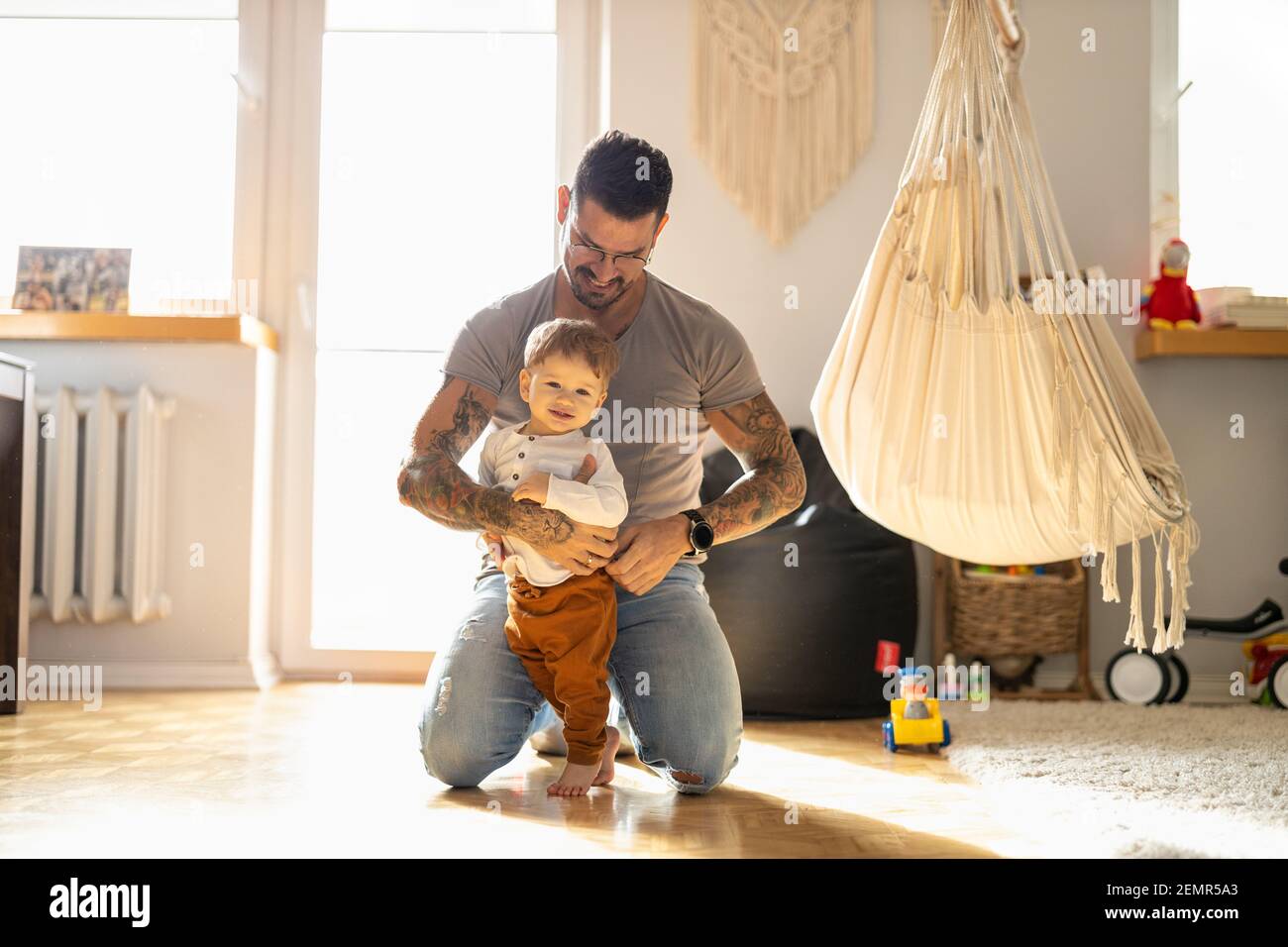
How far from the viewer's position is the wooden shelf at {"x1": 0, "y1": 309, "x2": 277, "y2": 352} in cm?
268

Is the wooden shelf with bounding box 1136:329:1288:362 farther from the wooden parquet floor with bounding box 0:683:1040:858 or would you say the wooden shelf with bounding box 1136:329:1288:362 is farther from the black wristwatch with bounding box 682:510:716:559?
the black wristwatch with bounding box 682:510:716:559

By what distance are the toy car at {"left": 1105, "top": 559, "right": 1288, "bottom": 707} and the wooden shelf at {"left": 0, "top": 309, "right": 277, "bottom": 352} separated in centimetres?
220

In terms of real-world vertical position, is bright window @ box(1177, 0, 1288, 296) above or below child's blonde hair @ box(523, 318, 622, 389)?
above

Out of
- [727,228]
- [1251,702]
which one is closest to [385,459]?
[727,228]

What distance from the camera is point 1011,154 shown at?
72.6 inches

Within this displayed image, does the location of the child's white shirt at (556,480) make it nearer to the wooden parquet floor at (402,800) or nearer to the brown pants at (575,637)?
the brown pants at (575,637)

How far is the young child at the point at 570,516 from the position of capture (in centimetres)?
145

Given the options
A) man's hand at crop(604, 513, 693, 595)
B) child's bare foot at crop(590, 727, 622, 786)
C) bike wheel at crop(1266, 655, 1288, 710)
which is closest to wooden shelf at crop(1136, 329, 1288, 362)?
bike wheel at crop(1266, 655, 1288, 710)

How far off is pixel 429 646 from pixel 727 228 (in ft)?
4.29

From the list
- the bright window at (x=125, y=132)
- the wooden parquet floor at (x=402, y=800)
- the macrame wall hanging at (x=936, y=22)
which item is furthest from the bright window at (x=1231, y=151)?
the bright window at (x=125, y=132)

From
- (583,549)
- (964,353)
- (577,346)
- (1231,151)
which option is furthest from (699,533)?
(1231,151)

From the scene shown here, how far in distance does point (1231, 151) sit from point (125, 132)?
2866 millimetres

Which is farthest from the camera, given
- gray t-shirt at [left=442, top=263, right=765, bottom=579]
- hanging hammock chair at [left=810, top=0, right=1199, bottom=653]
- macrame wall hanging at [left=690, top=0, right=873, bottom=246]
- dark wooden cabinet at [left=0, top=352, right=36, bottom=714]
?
macrame wall hanging at [left=690, top=0, right=873, bottom=246]

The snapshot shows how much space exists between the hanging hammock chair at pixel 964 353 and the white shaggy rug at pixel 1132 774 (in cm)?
25
